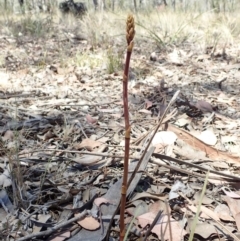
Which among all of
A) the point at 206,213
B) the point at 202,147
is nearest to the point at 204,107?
the point at 202,147

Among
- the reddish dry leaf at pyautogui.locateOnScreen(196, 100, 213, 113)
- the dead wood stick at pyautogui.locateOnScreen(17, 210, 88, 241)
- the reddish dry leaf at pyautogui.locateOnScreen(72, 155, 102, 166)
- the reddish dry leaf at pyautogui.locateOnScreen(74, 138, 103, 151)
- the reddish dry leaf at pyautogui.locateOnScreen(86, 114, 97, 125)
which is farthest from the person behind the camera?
the reddish dry leaf at pyautogui.locateOnScreen(196, 100, 213, 113)

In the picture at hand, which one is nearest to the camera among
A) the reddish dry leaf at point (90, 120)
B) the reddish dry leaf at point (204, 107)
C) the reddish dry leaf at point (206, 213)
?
the reddish dry leaf at point (206, 213)

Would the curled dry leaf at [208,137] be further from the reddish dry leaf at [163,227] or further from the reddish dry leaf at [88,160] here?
the reddish dry leaf at [163,227]

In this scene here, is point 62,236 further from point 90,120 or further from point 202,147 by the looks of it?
point 90,120

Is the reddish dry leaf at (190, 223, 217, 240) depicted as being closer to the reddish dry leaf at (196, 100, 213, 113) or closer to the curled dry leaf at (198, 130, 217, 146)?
the curled dry leaf at (198, 130, 217, 146)

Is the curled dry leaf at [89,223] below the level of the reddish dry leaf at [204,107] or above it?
above

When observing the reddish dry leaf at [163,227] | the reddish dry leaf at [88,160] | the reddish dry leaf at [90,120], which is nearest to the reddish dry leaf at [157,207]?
the reddish dry leaf at [163,227]

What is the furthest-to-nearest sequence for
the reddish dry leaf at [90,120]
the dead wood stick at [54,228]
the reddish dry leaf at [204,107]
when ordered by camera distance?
the reddish dry leaf at [204,107] → the reddish dry leaf at [90,120] → the dead wood stick at [54,228]

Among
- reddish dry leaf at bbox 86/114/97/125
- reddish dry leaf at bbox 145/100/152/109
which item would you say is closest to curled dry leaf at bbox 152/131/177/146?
reddish dry leaf at bbox 86/114/97/125

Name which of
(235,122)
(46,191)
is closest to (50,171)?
(46,191)
